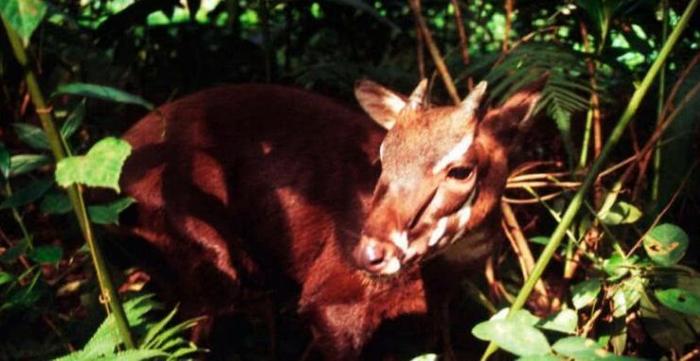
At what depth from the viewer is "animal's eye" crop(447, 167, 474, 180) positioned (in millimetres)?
3867

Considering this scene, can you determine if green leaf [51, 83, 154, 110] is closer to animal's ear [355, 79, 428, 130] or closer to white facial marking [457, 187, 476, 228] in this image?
white facial marking [457, 187, 476, 228]

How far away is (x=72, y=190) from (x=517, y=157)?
262 centimetres

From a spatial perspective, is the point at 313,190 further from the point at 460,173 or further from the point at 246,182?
the point at 460,173

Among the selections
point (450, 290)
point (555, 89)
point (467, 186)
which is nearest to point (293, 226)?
point (450, 290)

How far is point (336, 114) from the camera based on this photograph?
503 cm

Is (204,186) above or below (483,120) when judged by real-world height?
below

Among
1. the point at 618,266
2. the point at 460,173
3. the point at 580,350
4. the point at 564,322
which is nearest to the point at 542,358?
the point at 580,350

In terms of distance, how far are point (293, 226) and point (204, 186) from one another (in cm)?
60

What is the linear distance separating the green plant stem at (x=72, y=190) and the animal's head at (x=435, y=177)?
1287 millimetres

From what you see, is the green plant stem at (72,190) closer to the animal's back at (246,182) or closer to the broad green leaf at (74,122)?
the broad green leaf at (74,122)

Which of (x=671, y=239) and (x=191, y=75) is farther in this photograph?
(x=191, y=75)

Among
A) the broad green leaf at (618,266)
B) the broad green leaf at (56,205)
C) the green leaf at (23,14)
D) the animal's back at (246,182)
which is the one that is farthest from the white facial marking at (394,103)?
the green leaf at (23,14)

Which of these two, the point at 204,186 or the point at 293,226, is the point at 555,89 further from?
the point at 204,186

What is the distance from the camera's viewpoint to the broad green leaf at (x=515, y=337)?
248cm
